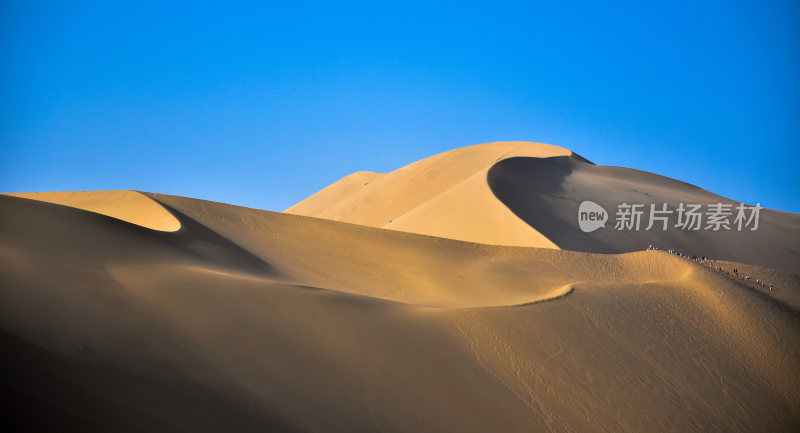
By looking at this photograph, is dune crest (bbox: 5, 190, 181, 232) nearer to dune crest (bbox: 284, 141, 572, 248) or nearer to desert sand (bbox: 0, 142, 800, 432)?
desert sand (bbox: 0, 142, 800, 432)

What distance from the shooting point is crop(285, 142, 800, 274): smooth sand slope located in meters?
30.2

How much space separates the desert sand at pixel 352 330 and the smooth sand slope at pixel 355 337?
0.04m

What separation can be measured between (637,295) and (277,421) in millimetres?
10182

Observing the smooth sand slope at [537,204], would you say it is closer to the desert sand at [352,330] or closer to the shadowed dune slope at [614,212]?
the shadowed dune slope at [614,212]

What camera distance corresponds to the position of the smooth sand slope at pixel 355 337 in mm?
6727

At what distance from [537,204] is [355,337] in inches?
976

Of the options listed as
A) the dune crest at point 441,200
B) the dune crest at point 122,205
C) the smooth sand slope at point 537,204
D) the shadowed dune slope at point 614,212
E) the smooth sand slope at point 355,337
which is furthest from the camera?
the shadowed dune slope at point 614,212

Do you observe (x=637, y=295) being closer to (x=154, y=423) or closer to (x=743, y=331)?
(x=743, y=331)

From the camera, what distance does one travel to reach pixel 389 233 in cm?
1808

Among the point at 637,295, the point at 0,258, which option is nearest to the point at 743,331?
the point at 637,295

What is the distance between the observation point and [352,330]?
9867mm

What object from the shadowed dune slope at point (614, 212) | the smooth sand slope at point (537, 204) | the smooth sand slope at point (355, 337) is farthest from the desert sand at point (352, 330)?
the shadowed dune slope at point (614, 212)

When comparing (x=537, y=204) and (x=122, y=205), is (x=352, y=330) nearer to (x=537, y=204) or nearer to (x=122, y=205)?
(x=122, y=205)

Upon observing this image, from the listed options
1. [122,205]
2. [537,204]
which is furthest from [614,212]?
[122,205]
